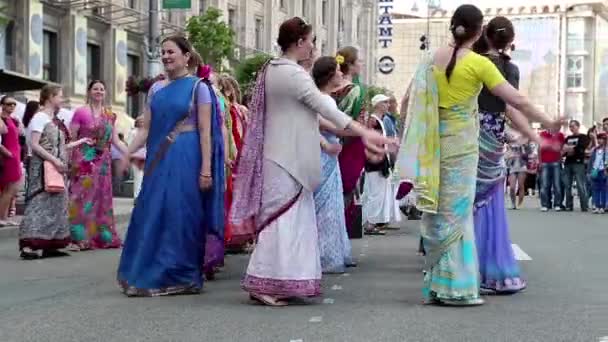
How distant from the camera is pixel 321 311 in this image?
6.81 metres

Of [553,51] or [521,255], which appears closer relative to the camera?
[521,255]

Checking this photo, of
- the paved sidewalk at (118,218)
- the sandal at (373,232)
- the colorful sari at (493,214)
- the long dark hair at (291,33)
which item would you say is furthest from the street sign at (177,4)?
the colorful sari at (493,214)

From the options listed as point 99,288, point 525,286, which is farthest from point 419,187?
point 99,288

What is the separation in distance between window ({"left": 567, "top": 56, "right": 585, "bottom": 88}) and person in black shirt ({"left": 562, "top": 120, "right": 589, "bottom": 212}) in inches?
3450

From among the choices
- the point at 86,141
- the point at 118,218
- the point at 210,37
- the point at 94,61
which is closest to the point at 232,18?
the point at 210,37

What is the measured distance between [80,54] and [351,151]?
2814cm

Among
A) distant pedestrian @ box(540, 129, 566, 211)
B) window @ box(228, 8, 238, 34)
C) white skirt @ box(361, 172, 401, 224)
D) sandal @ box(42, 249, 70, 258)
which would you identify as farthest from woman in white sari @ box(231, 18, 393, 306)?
window @ box(228, 8, 238, 34)

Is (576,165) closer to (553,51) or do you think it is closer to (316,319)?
(316,319)

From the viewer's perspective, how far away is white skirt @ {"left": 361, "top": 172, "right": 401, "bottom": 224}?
14.6 m

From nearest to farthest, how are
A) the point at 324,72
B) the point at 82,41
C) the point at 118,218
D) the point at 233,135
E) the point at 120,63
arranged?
the point at 324,72, the point at 233,135, the point at 118,218, the point at 82,41, the point at 120,63

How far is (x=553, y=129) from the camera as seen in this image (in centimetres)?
650

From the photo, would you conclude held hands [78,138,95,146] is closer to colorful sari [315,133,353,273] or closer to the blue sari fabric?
colorful sari [315,133,353,273]

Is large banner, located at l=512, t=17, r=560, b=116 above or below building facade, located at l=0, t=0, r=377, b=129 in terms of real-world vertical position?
above

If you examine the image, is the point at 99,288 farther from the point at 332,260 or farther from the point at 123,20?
the point at 123,20
